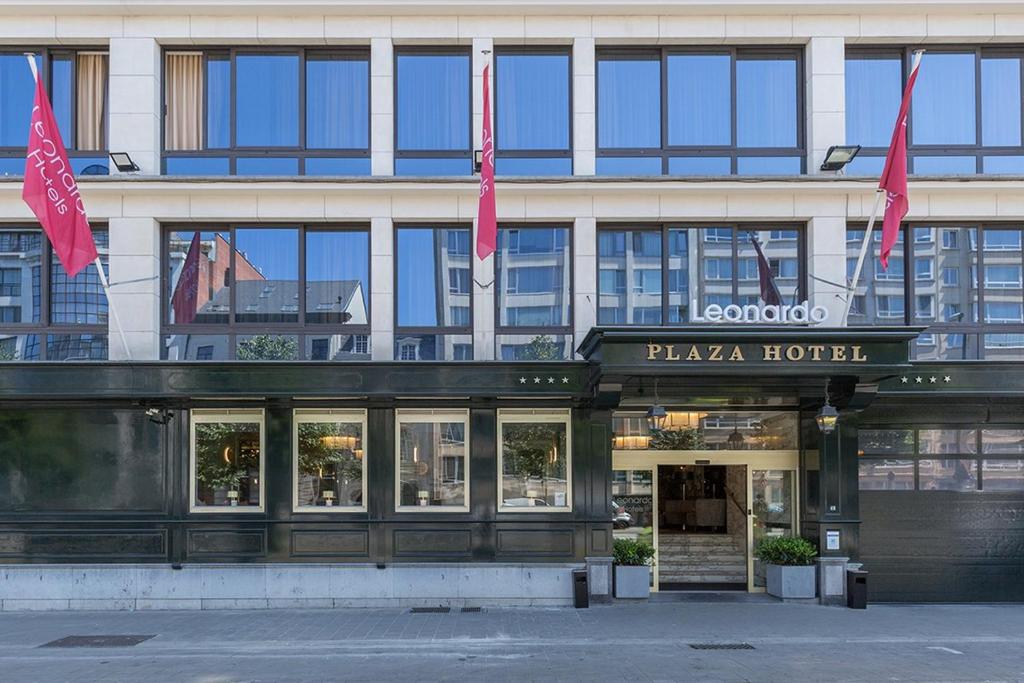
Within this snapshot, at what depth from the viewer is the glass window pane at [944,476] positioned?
1455cm

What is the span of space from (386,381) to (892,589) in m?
9.59

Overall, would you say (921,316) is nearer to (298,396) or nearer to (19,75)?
(298,396)

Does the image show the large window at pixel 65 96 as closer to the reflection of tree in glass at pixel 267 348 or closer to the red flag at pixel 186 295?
the red flag at pixel 186 295

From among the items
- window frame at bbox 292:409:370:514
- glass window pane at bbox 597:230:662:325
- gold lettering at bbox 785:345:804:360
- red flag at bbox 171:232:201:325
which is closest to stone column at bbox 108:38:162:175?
red flag at bbox 171:232:201:325

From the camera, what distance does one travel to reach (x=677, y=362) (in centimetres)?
1272

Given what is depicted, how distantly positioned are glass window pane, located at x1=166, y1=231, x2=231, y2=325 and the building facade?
5 cm

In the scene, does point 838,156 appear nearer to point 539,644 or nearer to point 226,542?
point 539,644

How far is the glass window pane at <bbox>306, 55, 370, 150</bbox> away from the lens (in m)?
14.8

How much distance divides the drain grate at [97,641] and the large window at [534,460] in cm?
597

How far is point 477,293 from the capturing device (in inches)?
569

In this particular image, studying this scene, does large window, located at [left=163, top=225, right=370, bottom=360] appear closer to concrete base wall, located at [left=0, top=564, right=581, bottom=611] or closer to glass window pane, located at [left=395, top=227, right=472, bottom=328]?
glass window pane, located at [left=395, top=227, right=472, bottom=328]

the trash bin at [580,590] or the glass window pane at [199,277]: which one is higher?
the glass window pane at [199,277]

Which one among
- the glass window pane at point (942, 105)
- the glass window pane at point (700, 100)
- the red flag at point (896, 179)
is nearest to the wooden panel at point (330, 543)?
the glass window pane at point (700, 100)

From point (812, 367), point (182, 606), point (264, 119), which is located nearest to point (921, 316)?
point (812, 367)
